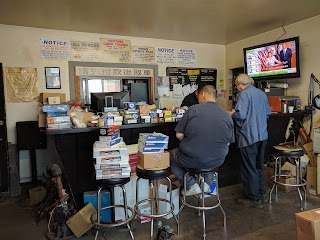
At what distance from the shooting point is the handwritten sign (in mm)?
4465

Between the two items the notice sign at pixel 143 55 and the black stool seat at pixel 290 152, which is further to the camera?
the notice sign at pixel 143 55

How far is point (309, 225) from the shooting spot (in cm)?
167

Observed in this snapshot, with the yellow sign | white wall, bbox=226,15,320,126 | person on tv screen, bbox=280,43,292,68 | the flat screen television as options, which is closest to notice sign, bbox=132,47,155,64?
the yellow sign

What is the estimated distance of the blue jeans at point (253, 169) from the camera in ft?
9.68

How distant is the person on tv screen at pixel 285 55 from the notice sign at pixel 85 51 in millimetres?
3112

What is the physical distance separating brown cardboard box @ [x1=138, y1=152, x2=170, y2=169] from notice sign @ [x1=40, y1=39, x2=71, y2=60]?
2.89 metres

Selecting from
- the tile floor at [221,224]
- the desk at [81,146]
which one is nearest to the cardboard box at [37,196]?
the tile floor at [221,224]

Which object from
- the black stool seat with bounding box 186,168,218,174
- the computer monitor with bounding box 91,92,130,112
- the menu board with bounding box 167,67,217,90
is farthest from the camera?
the menu board with bounding box 167,67,217,90

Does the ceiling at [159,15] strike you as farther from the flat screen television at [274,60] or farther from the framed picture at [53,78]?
the framed picture at [53,78]

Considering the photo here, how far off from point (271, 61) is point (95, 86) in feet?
10.1

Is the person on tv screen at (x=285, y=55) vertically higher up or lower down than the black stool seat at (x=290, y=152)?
higher up

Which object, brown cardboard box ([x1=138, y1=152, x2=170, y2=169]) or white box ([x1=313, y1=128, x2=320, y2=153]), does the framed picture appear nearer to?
brown cardboard box ([x1=138, y1=152, x2=170, y2=169])

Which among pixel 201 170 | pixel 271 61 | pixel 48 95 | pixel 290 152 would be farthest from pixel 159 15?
pixel 290 152

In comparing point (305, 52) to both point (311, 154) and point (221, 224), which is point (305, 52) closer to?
point (311, 154)
